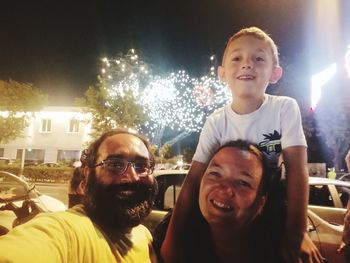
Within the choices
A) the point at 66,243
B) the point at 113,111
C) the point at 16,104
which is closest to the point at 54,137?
the point at 16,104

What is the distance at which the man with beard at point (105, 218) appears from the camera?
1.26m

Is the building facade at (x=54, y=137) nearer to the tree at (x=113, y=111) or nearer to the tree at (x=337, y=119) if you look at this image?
the tree at (x=113, y=111)

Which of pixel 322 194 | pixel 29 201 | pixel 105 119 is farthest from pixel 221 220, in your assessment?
pixel 105 119

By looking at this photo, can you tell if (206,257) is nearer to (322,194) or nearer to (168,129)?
(322,194)

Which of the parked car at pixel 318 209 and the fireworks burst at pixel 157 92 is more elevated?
the fireworks burst at pixel 157 92

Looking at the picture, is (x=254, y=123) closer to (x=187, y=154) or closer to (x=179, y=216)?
(x=179, y=216)

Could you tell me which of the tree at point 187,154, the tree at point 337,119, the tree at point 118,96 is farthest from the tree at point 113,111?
the tree at point 337,119

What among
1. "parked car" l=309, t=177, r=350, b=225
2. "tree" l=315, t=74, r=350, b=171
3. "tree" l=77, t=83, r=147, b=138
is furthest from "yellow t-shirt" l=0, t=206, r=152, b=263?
"tree" l=77, t=83, r=147, b=138

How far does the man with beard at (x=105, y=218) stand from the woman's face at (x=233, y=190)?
370mm

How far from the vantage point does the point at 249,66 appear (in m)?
1.72

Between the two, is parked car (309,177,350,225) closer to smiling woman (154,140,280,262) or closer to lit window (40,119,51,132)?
smiling woman (154,140,280,262)

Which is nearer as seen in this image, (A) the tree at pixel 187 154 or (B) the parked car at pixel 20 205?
(B) the parked car at pixel 20 205

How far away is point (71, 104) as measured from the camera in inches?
1313

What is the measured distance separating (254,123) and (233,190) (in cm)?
53
